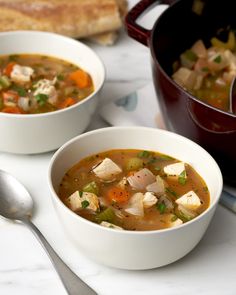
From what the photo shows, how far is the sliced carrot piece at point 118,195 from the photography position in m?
2.44

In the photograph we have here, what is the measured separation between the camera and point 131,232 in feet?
7.11

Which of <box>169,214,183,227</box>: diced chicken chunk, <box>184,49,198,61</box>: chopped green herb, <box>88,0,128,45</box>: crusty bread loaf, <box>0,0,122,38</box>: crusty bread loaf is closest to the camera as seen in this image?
<box>169,214,183,227</box>: diced chicken chunk

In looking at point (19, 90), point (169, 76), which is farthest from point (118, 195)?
point (19, 90)

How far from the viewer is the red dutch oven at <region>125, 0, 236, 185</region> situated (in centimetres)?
253

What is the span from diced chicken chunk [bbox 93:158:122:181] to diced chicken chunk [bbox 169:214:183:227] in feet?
0.96

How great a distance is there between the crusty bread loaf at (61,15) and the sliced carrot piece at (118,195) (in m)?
1.36

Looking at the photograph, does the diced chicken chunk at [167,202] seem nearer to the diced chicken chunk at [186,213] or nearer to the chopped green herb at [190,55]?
the diced chicken chunk at [186,213]

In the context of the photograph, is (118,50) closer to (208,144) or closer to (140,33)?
(140,33)

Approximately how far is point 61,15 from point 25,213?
4.33 ft

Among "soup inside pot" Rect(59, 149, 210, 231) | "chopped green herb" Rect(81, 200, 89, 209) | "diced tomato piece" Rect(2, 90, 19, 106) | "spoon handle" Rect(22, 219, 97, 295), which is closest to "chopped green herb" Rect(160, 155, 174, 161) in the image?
"soup inside pot" Rect(59, 149, 210, 231)

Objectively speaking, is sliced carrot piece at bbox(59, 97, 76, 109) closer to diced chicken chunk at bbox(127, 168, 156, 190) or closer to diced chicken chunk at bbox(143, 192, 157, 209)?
diced chicken chunk at bbox(127, 168, 156, 190)

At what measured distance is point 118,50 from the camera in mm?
3730

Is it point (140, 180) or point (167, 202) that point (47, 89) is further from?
point (167, 202)

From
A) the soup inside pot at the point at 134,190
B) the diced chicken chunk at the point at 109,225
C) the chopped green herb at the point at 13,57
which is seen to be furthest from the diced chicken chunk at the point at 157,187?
the chopped green herb at the point at 13,57
